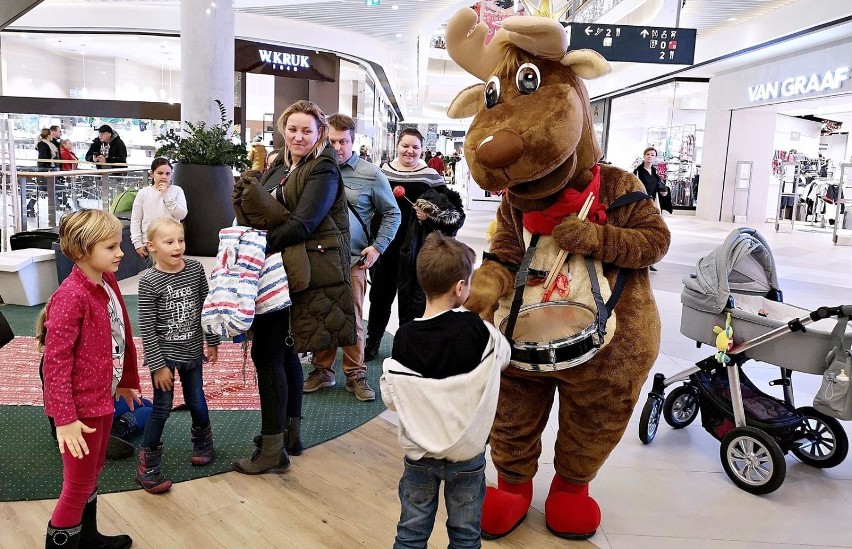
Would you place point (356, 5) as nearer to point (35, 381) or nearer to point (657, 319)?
point (35, 381)

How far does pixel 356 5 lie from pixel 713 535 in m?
13.3

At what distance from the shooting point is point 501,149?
6.86 feet

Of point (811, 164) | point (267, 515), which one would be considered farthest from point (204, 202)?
point (811, 164)

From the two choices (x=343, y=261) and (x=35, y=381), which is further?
(x=35, y=381)

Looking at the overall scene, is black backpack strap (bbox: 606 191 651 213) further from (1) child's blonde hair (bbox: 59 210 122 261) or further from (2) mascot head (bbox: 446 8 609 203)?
(1) child's blonde hair (bbox: 59 210 122 261)

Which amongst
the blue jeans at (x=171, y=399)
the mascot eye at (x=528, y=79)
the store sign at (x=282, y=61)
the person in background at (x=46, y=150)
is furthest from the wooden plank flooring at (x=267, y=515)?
the store sign at (x=282, y=61)

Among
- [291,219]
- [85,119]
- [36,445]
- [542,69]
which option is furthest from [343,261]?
[85,119]

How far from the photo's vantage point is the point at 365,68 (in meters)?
19.9

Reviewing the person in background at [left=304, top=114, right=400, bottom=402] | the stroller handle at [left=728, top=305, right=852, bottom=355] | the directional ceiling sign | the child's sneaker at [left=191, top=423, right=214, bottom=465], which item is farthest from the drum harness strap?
the directional ceiling sign

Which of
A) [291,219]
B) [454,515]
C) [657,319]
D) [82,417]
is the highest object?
[291,219]

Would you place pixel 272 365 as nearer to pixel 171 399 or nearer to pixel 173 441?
pixel 171 399

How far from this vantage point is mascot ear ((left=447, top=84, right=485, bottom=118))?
2428mm

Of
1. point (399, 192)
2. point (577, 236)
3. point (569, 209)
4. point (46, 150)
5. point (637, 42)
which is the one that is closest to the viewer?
point (577, 236)

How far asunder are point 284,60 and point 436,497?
15.4 m
